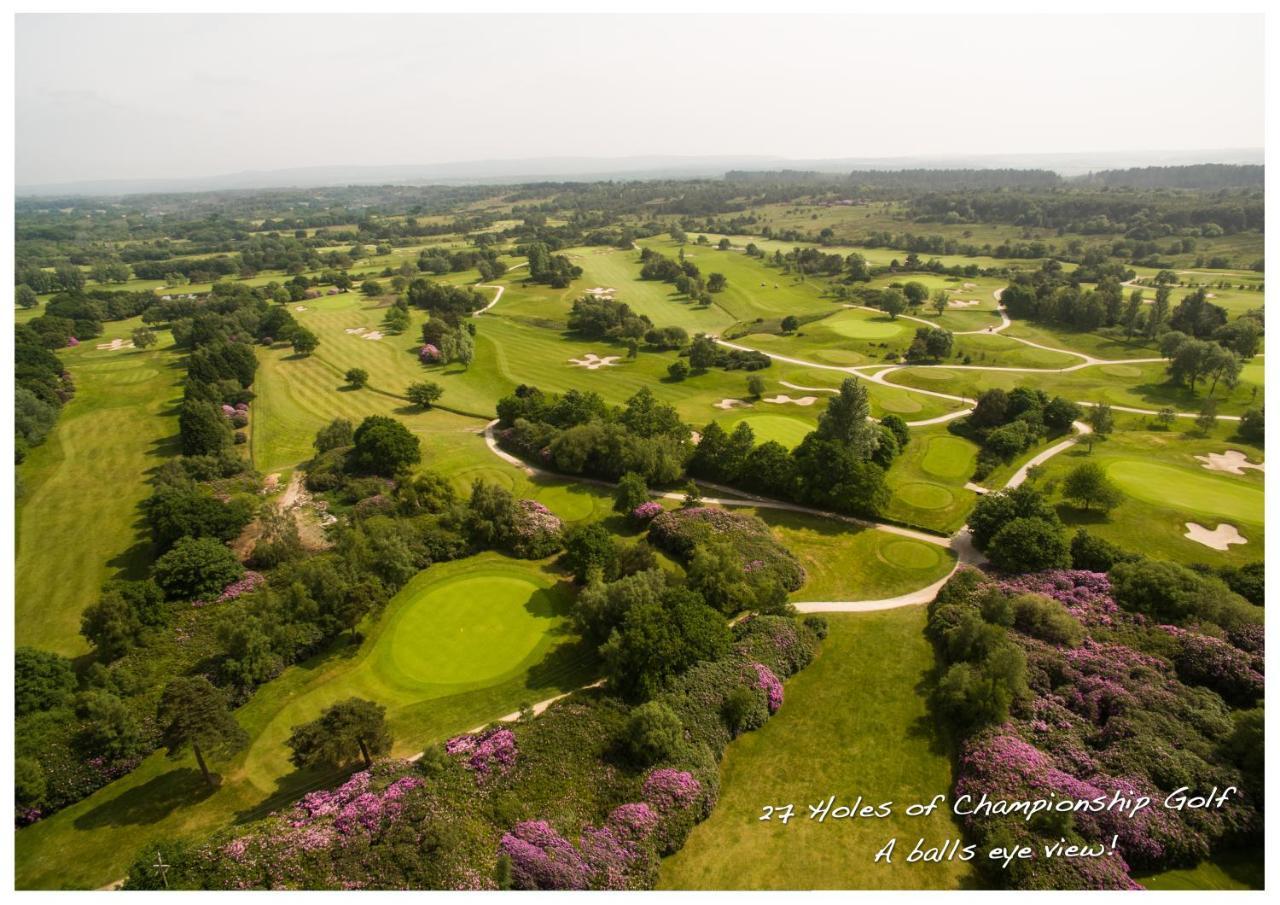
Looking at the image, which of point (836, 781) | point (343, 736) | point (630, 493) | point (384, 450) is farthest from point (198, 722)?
point (384, 450)

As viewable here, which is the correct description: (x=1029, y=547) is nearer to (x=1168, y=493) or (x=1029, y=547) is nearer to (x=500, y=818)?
(x=1168, y=493)

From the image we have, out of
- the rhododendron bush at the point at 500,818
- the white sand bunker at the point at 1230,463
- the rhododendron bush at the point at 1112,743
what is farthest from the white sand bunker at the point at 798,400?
the rhododendron bush at the point at 500,818

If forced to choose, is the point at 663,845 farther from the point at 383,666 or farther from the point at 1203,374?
the point at 1203,374

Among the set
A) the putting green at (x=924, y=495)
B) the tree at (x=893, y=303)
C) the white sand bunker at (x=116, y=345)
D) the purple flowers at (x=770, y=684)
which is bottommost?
the purple flowers at (x=770, y=684)

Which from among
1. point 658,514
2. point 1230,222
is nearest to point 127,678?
point 658,514

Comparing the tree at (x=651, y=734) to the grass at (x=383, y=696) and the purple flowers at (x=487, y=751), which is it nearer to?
the purple flowers at (x=487, y=751)

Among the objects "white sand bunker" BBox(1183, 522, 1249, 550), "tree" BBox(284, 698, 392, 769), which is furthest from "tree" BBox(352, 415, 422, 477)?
"white sand bunker" BBox(1183, 522, 1249, 550)
